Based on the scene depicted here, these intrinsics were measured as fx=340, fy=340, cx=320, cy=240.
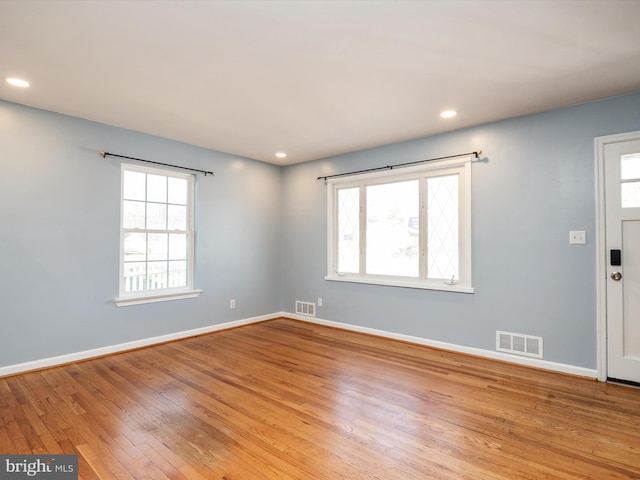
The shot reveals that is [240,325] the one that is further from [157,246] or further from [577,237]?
[577,237]

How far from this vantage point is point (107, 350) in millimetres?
3758

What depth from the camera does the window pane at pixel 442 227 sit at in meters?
3.99

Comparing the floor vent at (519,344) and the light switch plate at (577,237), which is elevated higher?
the light switch plate at (577,237)

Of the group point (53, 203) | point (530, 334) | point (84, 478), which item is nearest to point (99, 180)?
point (53, 203)

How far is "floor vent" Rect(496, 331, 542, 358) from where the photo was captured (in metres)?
3.40

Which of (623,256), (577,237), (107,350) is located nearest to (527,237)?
(577,237)

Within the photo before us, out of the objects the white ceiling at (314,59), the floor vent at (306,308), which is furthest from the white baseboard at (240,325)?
the white ceiling at (314,59)

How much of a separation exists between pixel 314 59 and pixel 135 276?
3252mm

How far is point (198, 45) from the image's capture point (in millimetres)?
2264

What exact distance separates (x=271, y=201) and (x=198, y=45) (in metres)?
3.43

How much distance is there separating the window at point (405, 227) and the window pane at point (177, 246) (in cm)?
206

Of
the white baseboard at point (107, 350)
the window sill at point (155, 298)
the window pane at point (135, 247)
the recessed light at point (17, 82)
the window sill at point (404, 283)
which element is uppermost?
the recessed light at point (17, 82)

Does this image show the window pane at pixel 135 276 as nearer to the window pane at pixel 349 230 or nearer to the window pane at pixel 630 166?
the window pane at pixel 349 230

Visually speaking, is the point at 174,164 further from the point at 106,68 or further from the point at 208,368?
the point at 208,368
